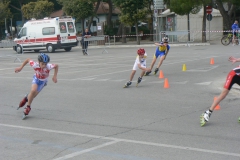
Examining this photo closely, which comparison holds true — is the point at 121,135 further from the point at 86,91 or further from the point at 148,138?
the point at 86,91

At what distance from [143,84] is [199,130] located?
22.1ft

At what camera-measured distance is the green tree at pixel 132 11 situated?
3972 centimetres

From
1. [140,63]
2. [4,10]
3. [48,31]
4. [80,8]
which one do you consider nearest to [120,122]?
[140,63]

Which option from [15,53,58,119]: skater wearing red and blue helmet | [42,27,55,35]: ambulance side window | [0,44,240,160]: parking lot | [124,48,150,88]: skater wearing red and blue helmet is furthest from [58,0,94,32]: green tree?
[15,53,58,119]: skater wearing red and blue helmet

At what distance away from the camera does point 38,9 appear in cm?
5756

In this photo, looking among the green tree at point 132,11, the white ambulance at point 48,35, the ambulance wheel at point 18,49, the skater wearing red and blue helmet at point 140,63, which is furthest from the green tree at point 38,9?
the skater wearing red and blue helmet at point 140,63

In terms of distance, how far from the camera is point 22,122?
974 cm

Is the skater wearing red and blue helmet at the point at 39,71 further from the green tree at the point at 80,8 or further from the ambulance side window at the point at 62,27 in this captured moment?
the green tree at the point at 80,8

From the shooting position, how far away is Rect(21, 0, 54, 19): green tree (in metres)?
57.5

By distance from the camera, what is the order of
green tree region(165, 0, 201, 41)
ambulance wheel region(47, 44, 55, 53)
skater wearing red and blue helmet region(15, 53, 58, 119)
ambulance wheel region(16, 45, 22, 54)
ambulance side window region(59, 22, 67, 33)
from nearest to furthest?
skater wearing red and blue helmet region(15, 53, 58, 119) → ambulance side window region(59, 22, 67, 33) → ambulance wheel region(47, 44, 55, 53) → green tree region(165, 0, 201, 41) → ambulance wheel region(16, 45, 22, 54)

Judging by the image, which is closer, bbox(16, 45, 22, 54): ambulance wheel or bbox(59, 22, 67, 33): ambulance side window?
bbox(59, 22, 67, 33): ambulance side window

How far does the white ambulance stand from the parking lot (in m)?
18.2

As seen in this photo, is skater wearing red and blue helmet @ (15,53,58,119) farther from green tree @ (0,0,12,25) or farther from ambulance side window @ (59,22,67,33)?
green tree @ (0,0,12,25)

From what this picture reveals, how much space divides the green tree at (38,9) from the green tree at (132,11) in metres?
20.0
